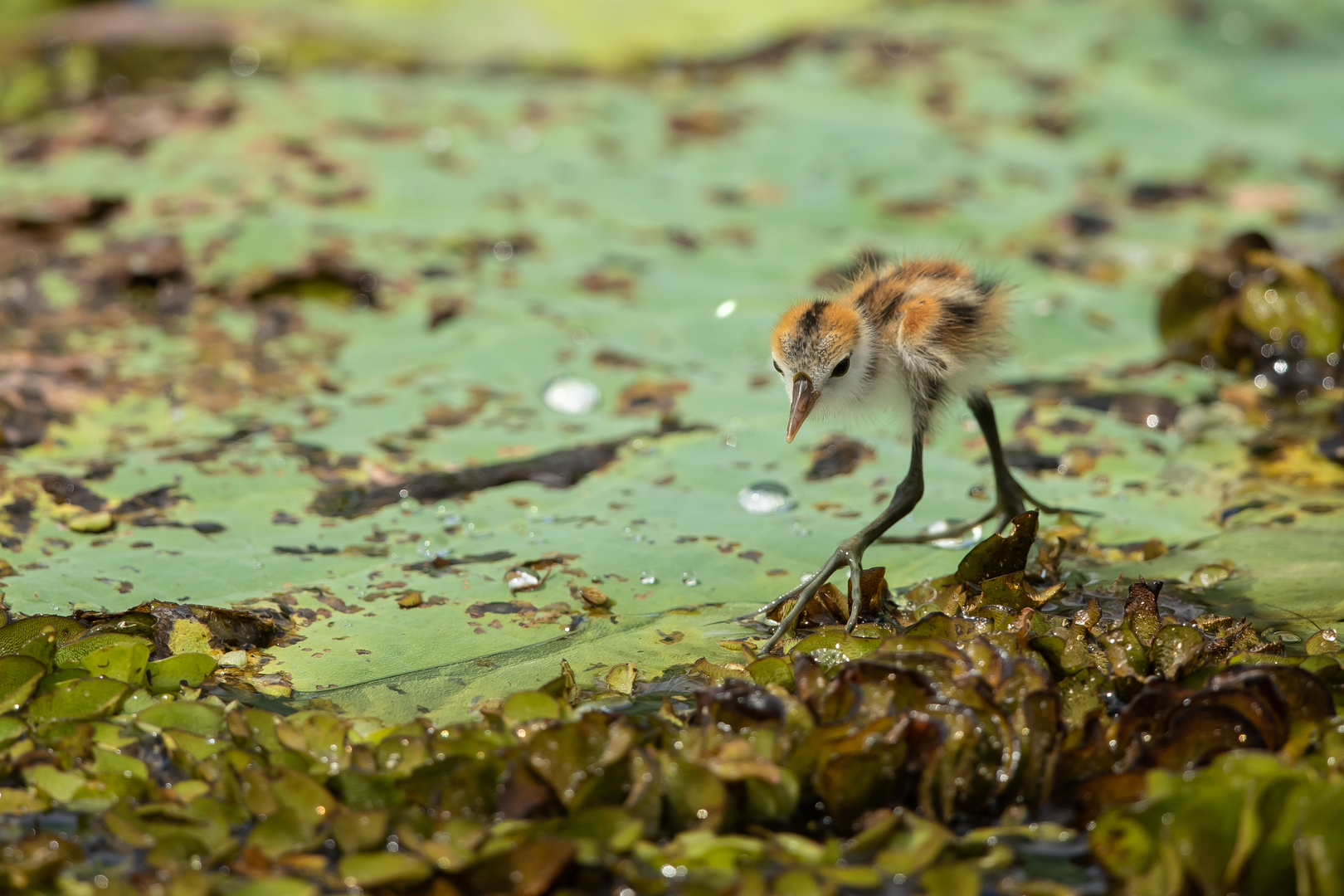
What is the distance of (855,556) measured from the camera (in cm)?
281

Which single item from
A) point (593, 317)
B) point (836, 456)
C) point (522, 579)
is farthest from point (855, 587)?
point (593, 317)

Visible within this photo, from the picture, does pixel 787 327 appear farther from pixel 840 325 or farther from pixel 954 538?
pixel 954 538

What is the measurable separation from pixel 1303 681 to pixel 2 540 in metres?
2.96

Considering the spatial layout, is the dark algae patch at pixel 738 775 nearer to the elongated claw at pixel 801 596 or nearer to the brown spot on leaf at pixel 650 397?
the elongated claw at pixel 801 596

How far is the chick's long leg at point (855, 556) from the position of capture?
272cm

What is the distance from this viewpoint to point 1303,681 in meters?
2.19

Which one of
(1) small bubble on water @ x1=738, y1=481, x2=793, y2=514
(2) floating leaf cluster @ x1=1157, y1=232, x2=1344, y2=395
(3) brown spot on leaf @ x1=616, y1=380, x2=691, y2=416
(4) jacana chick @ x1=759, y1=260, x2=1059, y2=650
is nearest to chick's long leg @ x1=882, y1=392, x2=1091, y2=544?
(4) jacana chick @ x1=759, y1=260, x2=1059, y2=650

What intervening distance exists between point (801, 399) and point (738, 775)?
0.99m

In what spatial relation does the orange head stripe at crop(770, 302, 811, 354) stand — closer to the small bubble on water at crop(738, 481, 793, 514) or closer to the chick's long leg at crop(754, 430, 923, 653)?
the chick's long leg at crop(754, 430, 923, 653)

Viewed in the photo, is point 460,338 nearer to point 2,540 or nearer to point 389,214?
point 389,214

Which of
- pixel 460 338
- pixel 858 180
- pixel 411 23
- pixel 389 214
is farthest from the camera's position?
pixel 411 23

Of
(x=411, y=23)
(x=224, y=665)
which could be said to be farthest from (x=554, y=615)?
(x=411, y=23)

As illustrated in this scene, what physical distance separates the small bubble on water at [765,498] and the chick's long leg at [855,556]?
54 cm

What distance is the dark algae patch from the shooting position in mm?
1935
